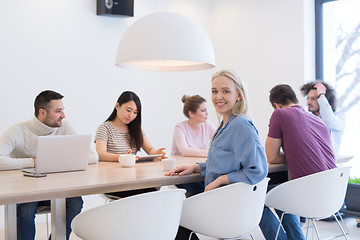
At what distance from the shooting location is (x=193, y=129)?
4.16m

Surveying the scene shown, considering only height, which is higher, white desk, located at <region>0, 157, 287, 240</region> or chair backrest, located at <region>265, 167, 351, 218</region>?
white desk, located at <region>0, 157, 287, 240</region>

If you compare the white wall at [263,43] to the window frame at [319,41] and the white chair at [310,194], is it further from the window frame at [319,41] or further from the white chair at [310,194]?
the white chair at [310,194]

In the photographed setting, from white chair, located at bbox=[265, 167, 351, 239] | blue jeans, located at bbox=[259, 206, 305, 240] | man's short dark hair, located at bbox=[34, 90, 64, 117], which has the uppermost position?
man's short dark hair, located at bbox=[34, 90, 64, 117]

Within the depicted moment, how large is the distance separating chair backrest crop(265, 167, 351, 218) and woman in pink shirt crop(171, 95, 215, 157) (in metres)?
1.16

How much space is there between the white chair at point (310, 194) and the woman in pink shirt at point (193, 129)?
1164mm

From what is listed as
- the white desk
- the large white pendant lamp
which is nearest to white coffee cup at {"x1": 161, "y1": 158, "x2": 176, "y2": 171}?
the white desk

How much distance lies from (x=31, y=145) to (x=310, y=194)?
1850mm

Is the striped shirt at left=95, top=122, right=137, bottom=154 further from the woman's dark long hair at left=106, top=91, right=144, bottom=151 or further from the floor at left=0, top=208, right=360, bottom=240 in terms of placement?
the floor at left=0, top=208, right=360, bottom=240

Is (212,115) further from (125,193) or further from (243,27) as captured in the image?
(125,193)

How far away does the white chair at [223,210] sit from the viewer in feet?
7.50

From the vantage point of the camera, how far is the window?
502 centimetres

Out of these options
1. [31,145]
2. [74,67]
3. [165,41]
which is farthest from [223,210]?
[74,67]

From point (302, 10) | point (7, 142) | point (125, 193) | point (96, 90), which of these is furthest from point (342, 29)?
point (7, 142)

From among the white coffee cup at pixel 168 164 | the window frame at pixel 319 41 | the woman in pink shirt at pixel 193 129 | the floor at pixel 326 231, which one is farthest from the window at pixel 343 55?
the white coffee cup at pixel 168 164
